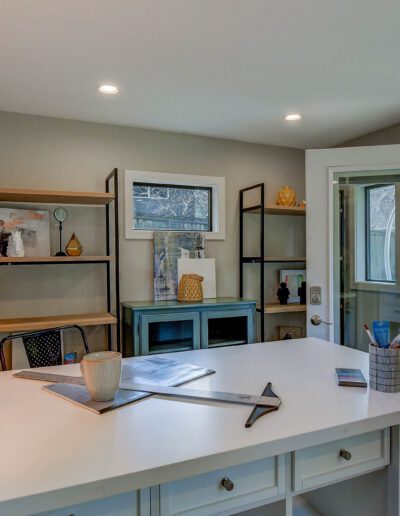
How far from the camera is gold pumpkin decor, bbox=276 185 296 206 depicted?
140 inches

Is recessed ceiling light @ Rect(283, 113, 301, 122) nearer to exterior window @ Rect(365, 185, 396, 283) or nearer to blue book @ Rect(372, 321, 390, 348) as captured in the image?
exterior window @ Rect(365, 185, 396, 283)

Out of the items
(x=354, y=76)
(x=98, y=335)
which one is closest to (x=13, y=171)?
(x=98, y=335)

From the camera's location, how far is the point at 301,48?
6.59 ft

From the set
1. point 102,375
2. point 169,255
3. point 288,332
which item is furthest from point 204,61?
point 288,332

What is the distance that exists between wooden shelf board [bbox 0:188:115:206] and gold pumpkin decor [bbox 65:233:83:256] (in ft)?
0.96

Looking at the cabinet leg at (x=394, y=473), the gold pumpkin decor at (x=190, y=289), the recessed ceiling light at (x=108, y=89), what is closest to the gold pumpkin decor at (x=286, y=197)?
the gold pumpkin decor at (x=190, y=289)

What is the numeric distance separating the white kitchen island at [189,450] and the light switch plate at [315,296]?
59.2 inches

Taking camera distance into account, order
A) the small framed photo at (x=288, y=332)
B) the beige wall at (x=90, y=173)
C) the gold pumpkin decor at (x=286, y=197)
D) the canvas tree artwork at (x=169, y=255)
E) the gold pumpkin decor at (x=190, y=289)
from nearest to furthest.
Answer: the beige wall at (x=90, y=173) < the gold pumpkin decor at (x=190, y=289) < the canvas tree artwork at (x=169, y=255) < the gold pumpkin decor at (x=286, y=197) < the small framed photo at (x=288, y=332)

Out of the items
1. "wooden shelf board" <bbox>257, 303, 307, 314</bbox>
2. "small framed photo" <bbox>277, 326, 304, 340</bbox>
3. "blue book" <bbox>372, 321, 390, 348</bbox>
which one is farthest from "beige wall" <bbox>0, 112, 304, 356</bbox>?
"blue book" <bbox>372, 321, 390, 348</bbox>

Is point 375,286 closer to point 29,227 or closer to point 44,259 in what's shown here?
point 44,259

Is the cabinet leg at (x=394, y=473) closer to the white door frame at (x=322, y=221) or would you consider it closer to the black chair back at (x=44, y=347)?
the black chair back at (x=44, y=347)

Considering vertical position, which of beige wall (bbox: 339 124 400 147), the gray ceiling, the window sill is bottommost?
the window sill

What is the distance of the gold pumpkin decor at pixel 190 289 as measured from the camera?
320cm

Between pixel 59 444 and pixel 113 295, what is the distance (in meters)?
2.28
